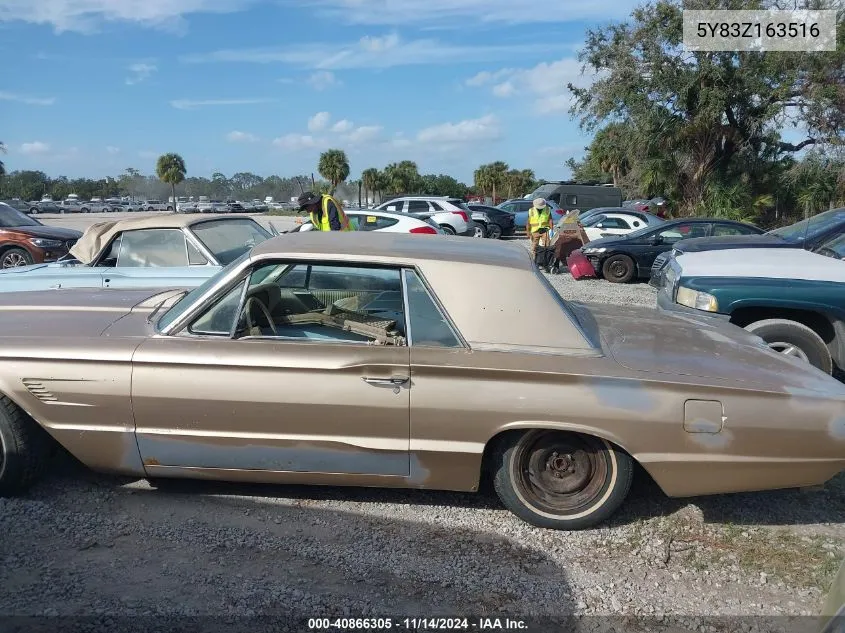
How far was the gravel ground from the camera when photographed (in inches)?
110

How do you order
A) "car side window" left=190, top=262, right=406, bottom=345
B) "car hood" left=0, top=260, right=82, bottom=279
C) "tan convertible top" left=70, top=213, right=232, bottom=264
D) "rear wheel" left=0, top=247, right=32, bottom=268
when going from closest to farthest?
"car side window" left=190, top=262, right=406, bottom=345
"car hood" left=0, top=260, right=82, bottom=279
"tan convertible top" left=70, top=213, right=232, bottom=264
"rear wheel" left=0, top=247, right=32, bottom=268

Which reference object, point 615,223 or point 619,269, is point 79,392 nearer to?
point 619,269

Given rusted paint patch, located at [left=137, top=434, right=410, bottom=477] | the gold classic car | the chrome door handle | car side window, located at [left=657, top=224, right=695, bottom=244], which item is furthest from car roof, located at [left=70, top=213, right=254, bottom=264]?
car side window, located at [left=657, top=224, right=695, bottom=244]

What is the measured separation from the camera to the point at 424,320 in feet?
11.0

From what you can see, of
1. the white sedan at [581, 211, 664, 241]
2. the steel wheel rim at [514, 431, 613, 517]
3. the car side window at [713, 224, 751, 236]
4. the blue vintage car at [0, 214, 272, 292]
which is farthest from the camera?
the white sedan at [581, 211, 664, 241]

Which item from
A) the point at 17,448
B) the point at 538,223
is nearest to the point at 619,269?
the point at 538,223

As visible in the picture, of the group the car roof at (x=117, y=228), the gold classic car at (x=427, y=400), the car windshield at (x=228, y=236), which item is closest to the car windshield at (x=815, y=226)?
the gold classic car at (x=427, y=400)

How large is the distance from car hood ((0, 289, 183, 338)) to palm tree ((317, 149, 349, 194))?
4805 cm

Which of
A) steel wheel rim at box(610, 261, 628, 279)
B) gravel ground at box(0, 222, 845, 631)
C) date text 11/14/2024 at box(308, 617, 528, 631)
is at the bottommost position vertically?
date text 11/14/2024 at box(308, 617, 528, 631)

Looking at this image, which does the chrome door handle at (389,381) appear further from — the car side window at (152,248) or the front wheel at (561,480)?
the car side window at (152,248)

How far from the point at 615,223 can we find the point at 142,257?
39.1 feet

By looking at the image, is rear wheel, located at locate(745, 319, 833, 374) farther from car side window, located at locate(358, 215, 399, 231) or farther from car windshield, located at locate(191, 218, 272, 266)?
car side window, located at locate(358, 215, 399, 231)

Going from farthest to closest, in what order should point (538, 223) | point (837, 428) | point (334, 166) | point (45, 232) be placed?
point (334, 166) < point (538, 223) < point (45, 232) < point (837, 428)

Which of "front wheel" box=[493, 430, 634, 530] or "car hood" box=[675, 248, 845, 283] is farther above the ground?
"car hood" box=[675, 248, 845, 283]
